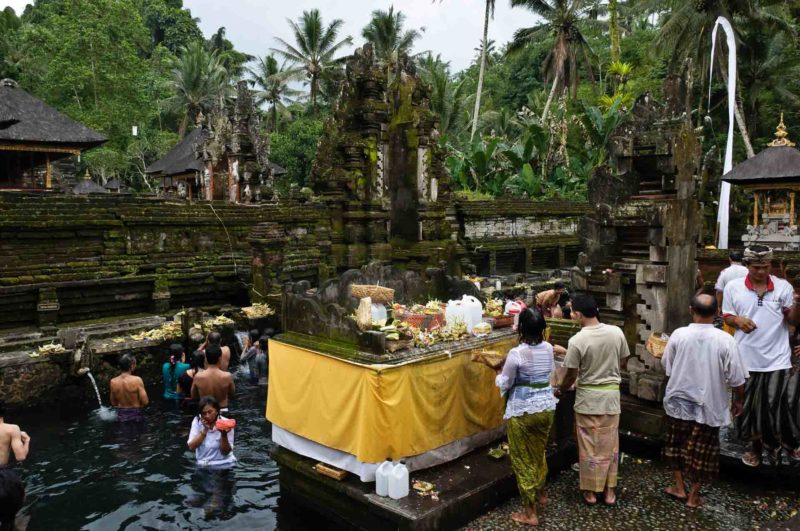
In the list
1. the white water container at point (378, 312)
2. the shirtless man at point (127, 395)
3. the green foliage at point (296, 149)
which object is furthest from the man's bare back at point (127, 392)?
the green foliage at point (296, 149)

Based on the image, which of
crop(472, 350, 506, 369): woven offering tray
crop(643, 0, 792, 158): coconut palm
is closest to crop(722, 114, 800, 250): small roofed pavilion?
crop(643, 0, 792, 158): coconut palm

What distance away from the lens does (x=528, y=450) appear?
509cm

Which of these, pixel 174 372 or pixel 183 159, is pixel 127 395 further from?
pixel 183 159

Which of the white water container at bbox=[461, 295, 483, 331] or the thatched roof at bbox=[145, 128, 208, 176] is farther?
the thatched roof at bbox=[145, 128, 208, 176]

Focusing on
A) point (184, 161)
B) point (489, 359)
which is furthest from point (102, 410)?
point (184, 161)

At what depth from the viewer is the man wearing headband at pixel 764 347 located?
551 cm

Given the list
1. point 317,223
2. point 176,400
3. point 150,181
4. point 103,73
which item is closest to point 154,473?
point 176,400

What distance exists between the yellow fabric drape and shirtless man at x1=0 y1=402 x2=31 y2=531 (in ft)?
7.64

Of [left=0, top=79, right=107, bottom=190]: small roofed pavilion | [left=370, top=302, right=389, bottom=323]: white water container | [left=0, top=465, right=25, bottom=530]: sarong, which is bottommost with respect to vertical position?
[left=0, top=465, right=25, bottom=530]: sarong

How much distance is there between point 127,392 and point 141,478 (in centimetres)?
217

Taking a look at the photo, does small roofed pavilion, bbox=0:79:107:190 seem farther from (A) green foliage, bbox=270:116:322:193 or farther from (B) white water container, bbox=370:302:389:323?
(B) white water container, bbox=370:302:389:323

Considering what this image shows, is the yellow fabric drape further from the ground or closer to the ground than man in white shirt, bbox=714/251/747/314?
closer to the ground

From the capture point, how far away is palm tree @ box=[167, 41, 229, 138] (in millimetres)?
44562

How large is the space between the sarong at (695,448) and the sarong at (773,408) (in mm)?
719
